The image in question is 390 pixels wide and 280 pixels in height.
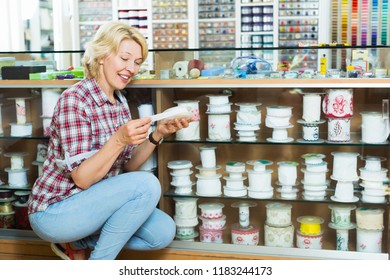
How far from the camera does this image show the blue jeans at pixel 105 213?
7.76 feet

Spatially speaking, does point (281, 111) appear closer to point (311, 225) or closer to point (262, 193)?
point (262, 193)

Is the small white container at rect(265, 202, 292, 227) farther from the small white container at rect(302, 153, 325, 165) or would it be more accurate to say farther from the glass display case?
the small white container at rect(302, 153, 325, 165)

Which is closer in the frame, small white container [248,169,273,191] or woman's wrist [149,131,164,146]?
woman's wrist [149,131,164,146]

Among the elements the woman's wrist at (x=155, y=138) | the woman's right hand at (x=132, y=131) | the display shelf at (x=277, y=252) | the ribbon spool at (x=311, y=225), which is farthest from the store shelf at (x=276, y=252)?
the woman's right hand at (x=132, y=131)

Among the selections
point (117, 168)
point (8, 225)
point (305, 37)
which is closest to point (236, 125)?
point (117, 168)

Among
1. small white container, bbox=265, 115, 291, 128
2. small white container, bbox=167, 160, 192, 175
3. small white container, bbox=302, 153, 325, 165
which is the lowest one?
small white container, bbox=167, 160, 192, 175

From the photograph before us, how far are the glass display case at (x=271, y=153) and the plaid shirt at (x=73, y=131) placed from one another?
0.36 metres

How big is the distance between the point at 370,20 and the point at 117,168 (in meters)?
4.49

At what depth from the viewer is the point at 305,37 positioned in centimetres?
642

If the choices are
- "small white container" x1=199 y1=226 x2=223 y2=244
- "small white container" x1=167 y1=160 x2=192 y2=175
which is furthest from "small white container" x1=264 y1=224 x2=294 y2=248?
"small white container" x1=167 y1=160 x2=192 y2=175

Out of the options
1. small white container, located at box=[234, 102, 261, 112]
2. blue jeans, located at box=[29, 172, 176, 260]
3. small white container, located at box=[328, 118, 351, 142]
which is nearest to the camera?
blue jeans, located at box=[29, 172, 176, 260]

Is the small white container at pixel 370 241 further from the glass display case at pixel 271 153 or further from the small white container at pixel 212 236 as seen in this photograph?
the small white container at pixel 212 236

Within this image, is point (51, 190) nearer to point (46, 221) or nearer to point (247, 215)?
point (46, 221)

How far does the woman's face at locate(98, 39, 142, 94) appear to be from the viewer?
8.08 ft
